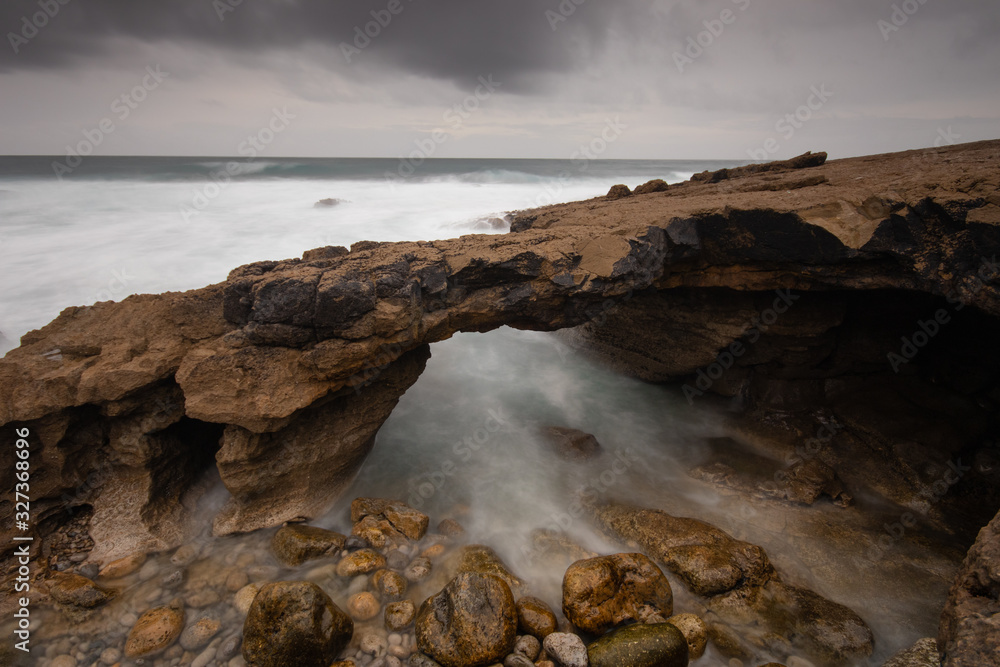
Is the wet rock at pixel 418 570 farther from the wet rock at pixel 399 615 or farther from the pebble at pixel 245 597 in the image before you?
the pebble at pixel 245 597

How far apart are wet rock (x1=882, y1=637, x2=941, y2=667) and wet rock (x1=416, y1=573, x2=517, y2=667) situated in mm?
2697

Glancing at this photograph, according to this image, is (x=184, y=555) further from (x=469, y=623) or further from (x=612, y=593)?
(x=612, y=593)

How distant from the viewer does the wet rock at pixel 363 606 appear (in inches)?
149

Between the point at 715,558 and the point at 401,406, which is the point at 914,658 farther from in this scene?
the point at 401,406

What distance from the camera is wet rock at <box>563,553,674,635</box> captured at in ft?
12.0

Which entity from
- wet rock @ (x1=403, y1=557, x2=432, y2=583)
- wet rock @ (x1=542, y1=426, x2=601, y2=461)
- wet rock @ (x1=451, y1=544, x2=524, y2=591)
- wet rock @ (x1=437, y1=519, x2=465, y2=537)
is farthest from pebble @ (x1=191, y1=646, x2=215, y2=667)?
wet rock @ (x1=542, y1=426, x2=601, y2=461)

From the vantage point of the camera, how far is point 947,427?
5.10 m

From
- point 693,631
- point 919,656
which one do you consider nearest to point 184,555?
point 693,631

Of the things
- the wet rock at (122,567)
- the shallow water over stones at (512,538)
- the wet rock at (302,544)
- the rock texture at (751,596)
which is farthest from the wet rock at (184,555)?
the rock texture at (751,596)

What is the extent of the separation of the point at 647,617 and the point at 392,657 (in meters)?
2.08

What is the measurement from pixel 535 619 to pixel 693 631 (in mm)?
1263

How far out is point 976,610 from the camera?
2.62 metres

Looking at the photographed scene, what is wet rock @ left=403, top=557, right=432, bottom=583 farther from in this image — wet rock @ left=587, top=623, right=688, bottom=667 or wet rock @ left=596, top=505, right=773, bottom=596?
wet rock @ left=596, top=505, right=773, bottom=596

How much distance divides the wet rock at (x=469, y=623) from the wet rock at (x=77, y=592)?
2778mm
